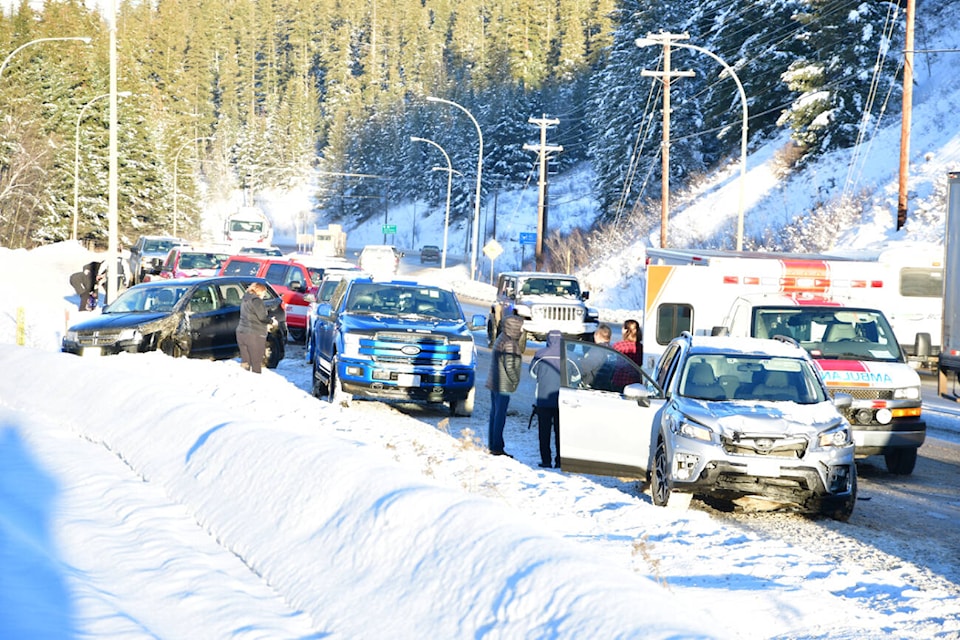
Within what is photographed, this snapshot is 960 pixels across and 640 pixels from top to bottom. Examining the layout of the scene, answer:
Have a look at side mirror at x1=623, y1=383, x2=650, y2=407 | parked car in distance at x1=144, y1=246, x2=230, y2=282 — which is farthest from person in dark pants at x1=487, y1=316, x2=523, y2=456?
parked car in distance at x1=144, y1=246, x2=230, y2=282

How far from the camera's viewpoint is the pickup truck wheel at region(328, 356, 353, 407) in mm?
17141

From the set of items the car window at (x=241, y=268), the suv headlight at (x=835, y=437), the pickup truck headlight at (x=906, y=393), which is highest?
the car window at (x=241, y=268)

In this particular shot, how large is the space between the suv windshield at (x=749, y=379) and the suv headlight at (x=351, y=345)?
6280mm

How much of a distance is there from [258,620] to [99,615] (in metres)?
0.99

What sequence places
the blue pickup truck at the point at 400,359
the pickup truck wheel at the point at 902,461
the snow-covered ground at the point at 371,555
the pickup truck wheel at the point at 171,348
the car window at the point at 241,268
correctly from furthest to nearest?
1. the car window at the point at 241,268
2. the pickup truck wheel at the point at 171,348
3. the blue pickup truck at the point at 400,359
4. the pickup truck wheel at the point at 902,461
5. the snow-covered ground at the point at 371,555

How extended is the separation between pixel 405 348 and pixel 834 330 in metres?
5.63

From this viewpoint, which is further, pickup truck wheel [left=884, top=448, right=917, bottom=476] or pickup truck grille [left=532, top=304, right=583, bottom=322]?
pickup truck grille [left=532, top=304, right=583, bottom=322]

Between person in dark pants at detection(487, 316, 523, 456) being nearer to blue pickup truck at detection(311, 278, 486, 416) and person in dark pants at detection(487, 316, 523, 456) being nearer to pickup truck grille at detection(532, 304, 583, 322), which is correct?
blue pickup truck at detection(311, 278, 486, 416)

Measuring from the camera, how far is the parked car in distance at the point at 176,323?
21.2 m

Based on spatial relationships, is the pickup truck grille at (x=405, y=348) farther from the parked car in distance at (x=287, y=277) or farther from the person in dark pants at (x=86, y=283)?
the person in dark pants at (x=86, y=283)

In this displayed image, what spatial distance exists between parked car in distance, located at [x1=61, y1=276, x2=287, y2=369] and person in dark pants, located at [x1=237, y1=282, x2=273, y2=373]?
7.20 feet

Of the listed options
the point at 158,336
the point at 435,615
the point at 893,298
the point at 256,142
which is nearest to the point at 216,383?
the point at 158,336

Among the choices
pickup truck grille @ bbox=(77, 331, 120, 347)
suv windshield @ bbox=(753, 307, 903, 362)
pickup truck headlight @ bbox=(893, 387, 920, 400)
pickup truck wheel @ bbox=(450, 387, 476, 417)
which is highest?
suv windshield @ bbox=(753, 307, 903, 362)

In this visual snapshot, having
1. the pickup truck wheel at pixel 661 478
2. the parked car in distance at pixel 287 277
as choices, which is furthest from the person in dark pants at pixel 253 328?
the pickup truck wheel at pixel 661 478
